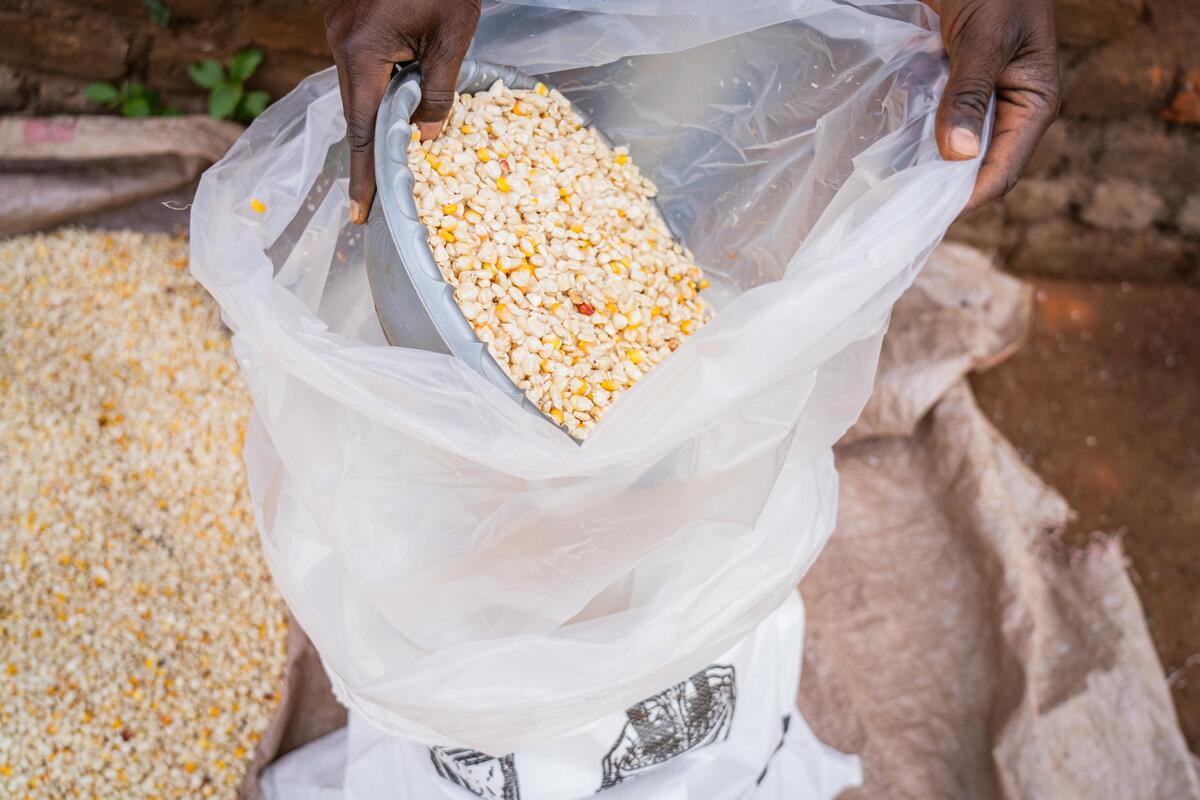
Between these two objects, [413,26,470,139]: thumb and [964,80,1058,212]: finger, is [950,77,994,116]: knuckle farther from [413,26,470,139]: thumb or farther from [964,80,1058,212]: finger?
[413,26,470,139]: thumb

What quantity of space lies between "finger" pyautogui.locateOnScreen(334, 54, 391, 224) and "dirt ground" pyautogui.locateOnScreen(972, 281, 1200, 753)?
1.44 meters

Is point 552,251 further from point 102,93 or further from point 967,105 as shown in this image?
point 102,93

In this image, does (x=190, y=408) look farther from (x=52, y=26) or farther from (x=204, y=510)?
(x=52, y=26)

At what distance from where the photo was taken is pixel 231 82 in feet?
5.39

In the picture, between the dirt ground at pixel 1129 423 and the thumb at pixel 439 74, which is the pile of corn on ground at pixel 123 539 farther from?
the dirt ground at pixel 1129 423

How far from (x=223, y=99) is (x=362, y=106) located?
886 millimetres

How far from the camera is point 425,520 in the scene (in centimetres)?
94

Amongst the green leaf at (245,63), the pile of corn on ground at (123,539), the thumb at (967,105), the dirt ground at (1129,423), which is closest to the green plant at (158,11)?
the green leaf at (245,63)

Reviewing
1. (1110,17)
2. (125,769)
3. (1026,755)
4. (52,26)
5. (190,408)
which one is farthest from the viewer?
(1110,17)

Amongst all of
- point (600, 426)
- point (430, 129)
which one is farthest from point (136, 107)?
point (600, 426)

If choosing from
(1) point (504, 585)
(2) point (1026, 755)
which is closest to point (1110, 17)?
(2) point (1026, 755)

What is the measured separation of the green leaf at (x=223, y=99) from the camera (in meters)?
1.61

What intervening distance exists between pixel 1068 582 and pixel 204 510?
137 centimetres

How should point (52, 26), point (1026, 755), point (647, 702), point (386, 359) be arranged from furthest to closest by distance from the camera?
point (52, 26) → point (1026, 755) → point (647, 702) → point (386, 359)
